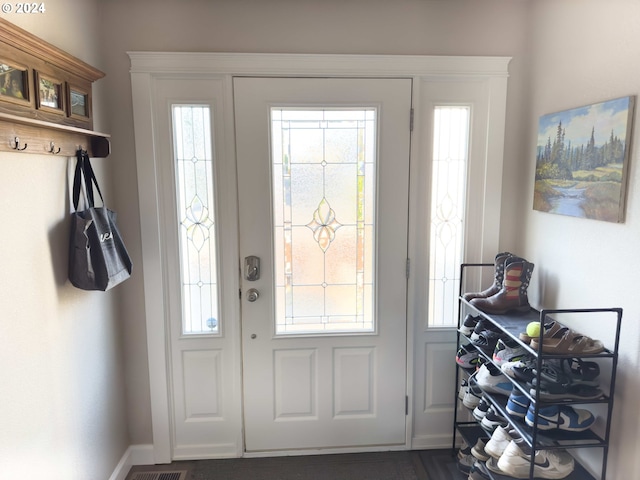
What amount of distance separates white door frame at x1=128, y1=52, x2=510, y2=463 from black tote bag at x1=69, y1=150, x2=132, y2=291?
33cm

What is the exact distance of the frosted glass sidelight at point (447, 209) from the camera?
2107 mm

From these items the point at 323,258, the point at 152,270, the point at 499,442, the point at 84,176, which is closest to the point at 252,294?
the point at 323,258

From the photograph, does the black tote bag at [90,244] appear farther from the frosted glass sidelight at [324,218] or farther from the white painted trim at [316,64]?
the frosted glass sidelight at [324,218]

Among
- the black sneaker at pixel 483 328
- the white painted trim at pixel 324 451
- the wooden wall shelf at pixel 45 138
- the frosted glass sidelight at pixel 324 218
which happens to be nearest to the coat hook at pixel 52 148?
the wooden wall shelf at pixel 45 138

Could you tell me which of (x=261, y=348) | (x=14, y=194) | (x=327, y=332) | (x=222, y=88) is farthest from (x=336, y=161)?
(x=14, y=194)

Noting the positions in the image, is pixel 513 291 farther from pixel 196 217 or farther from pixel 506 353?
pixel 196 217

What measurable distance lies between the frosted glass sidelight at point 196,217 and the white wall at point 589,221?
1543 millimetres

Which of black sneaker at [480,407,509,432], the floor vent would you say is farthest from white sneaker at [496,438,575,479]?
the floor vent

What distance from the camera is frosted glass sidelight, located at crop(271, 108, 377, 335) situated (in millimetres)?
2062

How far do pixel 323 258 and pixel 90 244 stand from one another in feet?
3.42

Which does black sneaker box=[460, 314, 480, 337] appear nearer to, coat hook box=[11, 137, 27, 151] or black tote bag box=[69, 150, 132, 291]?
black tote bag box=[69, 150, 132, 291]

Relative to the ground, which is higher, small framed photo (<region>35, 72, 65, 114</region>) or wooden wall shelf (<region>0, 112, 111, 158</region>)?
small framed photo (<region>35, 72, 65, 114</region>)

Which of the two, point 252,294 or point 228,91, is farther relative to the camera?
point 252,294

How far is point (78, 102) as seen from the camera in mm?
1700
